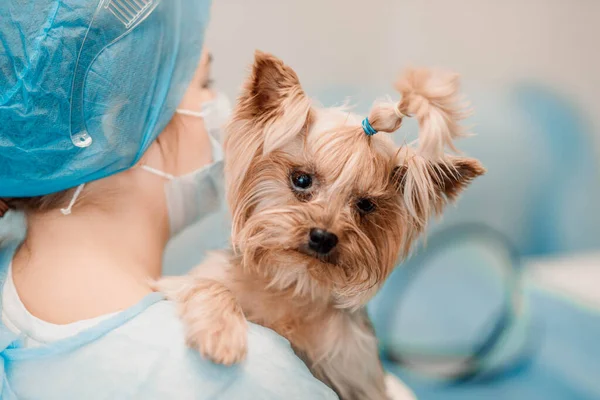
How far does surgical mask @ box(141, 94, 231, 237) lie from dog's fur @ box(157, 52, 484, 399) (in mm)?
200

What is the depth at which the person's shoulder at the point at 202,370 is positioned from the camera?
1043 millimetres

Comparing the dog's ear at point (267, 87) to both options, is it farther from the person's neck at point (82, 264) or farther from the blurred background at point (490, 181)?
the blurred background at point (490, 181)

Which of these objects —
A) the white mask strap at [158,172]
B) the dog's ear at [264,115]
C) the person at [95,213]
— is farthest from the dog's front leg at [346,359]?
the white mask strap at [158,172]

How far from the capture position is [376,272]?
133 centimetres

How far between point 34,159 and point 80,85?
180mm

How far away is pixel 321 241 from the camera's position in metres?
1.22

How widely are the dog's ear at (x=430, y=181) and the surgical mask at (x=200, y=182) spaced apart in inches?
19.7

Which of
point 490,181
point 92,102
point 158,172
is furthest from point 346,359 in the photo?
point 490,181

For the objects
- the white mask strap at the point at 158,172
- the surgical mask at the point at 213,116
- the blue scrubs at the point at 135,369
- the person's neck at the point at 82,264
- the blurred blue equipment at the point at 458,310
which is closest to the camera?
the blue scrubs at the point at 135,369

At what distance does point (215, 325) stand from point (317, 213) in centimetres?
31

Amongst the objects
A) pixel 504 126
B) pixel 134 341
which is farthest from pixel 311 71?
pixel 134 341

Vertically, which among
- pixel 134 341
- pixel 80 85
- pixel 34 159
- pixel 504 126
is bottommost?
pixel 134 341

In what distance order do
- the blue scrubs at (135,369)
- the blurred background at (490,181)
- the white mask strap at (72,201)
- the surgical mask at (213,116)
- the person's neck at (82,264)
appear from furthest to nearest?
the blurred background at (490,181), the surgical mask at (213,116), the white mask strap at (72,201), the person's neck at (82,264), the blue scrubs at (135,369)

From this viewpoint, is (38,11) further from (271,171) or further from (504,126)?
(504,126)
